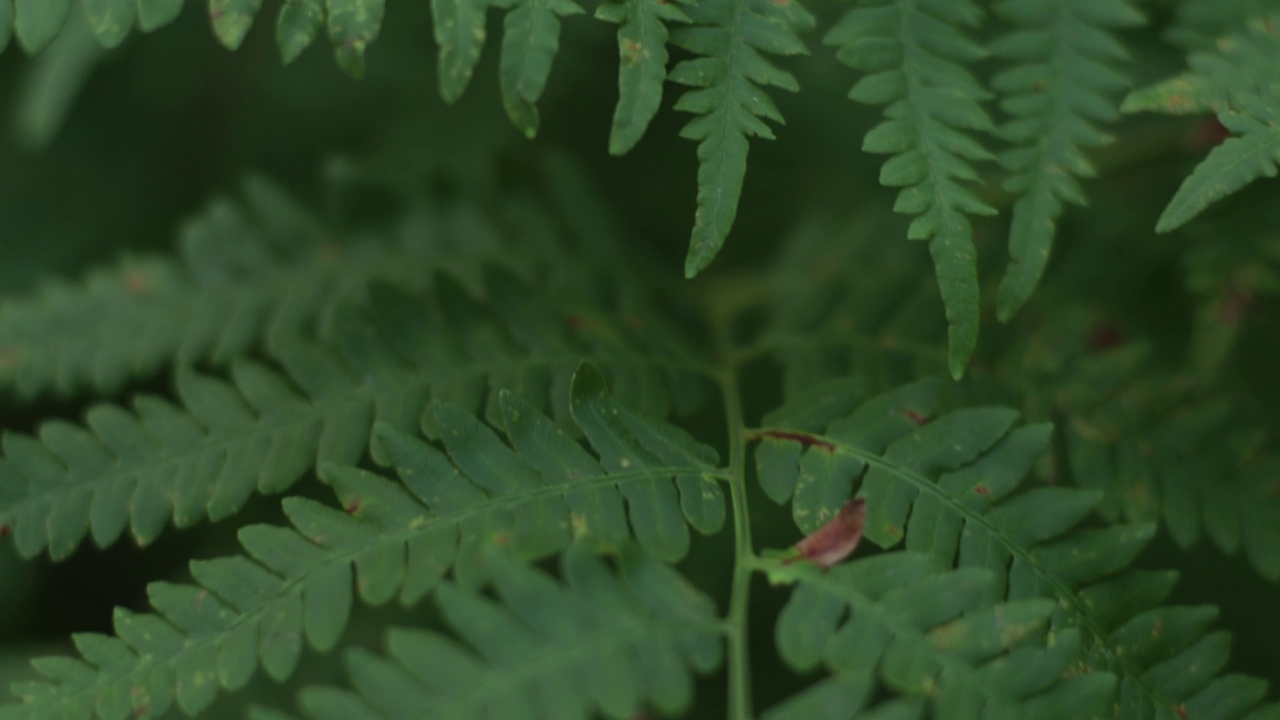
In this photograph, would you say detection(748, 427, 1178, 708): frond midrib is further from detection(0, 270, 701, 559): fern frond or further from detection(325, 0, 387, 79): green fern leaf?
detection(325, 0, 387, 79): green fern leaf

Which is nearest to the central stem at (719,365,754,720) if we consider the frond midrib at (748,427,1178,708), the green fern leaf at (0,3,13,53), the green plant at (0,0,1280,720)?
the green plant at (0,0,1280,720)

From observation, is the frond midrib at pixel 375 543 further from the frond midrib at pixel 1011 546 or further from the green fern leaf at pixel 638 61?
the green fern leaf at pixel 638 61

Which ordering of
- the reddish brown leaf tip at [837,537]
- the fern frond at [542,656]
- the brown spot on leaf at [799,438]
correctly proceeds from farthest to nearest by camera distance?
the brown spot on leaf at [799,438]
the reddish brown leaf tip at [837,537]
the fern frond at [542,656]

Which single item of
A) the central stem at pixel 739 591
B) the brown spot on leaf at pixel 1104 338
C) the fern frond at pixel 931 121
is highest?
the fern frond at pixel 931 121

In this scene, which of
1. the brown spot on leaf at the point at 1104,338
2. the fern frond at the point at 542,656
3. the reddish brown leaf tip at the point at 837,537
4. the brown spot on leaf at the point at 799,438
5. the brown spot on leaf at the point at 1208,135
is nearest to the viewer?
the fern frond at the point at 542,656

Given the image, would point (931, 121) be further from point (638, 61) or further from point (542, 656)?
point (542, 656)

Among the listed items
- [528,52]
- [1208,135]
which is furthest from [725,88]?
[1208,135]

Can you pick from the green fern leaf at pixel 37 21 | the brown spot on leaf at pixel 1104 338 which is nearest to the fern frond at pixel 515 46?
the green fern leaf at pixel 37 21
